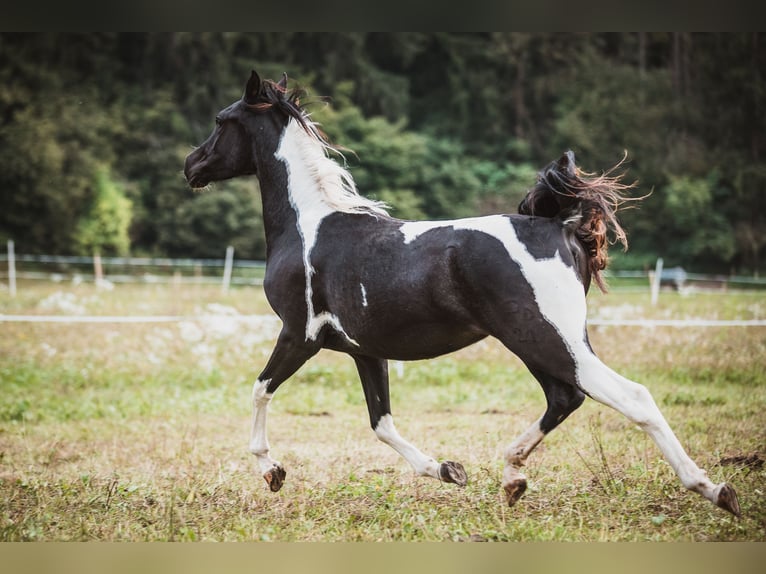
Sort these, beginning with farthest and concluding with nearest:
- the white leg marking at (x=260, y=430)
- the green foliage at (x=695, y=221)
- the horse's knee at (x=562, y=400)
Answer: the green foliage at (x=695, y=221)
the white leg marking at (x=260, y=430)
the horse's knee at (x=562, y=400)

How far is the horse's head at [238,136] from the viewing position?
467cm

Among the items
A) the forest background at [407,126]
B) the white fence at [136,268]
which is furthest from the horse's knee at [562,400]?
the forest background at [407,126]

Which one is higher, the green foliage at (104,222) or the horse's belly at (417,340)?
the horse's belly at (417,340)

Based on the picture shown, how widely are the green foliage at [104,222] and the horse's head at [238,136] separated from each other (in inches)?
756

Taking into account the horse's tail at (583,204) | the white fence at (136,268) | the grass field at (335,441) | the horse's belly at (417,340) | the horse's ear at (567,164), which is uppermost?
the horse's ear at (567,164)

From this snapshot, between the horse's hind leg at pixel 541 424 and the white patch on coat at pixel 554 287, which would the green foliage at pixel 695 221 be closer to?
the horse's hind leg at pixel 541 424

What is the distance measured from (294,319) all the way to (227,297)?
10928mm

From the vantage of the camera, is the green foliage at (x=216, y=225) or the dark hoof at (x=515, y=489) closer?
the dark hoof at (x=515, y=489)

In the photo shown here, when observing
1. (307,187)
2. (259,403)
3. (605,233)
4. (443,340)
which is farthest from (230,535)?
(605,233)

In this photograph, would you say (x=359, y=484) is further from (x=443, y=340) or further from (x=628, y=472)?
(x=628, y=472)

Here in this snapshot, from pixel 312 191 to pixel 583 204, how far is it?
1.57m

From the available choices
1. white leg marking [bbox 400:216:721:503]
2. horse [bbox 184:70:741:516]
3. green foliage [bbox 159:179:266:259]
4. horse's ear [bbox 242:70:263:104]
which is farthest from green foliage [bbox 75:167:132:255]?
white leg marking [bbox 400:216:721:503]

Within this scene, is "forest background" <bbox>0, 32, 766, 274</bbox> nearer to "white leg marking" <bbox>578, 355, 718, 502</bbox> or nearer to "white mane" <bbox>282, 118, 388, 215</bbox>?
"white mane" <bbox>282, 118, 388, 215</bbox>

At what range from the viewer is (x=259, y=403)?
14.1 feet
